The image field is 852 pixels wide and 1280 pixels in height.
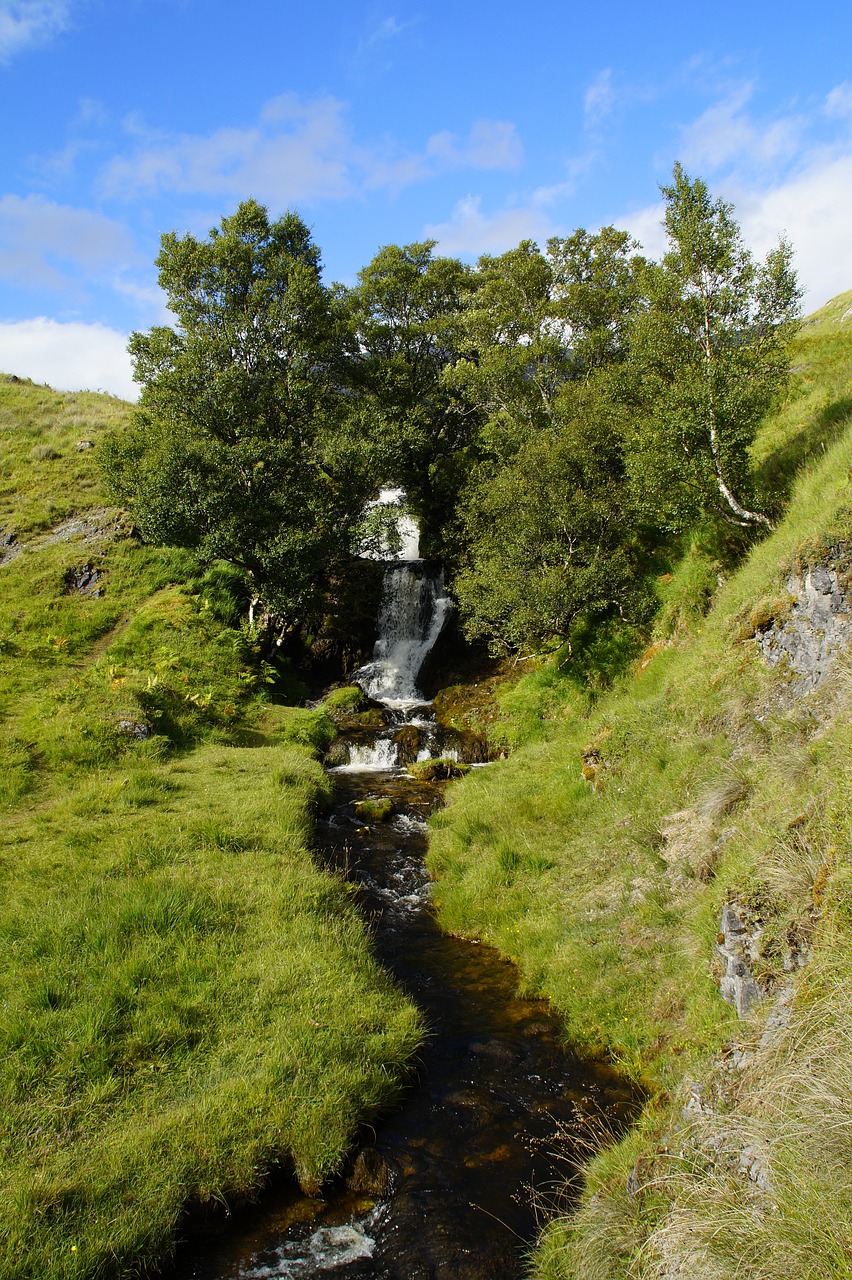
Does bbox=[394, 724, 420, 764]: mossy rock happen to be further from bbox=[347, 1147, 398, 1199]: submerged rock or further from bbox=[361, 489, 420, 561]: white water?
bbox=[347, 1147, 398, 1199]: submerged rock

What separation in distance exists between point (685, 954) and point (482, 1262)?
3.86 meters

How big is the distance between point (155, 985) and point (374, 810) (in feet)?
32.0

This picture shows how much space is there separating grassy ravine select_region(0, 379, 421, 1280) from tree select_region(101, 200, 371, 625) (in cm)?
977

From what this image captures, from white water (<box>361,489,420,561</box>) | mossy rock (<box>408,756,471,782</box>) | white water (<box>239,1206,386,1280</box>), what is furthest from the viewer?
white water (<box>361,489,420,561</box>)

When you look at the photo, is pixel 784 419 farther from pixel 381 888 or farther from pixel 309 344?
pixel 309 344

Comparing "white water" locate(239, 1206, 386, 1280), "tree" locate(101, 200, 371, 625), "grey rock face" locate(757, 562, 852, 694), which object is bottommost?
"white water" locate(239, 1206, 386, 1280)

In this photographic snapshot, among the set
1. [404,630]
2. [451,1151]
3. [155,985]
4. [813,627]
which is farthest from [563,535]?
[451,1151]

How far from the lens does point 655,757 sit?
493 inches

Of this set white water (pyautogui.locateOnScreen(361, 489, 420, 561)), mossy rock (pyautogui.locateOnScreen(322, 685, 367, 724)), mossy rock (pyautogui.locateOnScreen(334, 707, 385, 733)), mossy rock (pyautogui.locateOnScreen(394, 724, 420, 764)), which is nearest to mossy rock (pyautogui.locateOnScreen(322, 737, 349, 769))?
mossy rock (pyautogui.locateOnScreen(334, 707, 385, 733))

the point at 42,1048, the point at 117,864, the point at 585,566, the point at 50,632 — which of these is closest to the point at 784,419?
the point at 585,566

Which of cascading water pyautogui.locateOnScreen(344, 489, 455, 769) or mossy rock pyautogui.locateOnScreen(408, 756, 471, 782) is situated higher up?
cascading water pyautogui.locateOnScreen(344, 489, 455, 769)

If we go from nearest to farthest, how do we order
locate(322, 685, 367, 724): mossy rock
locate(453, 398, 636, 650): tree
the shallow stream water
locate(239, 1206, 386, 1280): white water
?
locate(239, 1206, 386, 1280): white water < the shallow stream water < locate(453, 398, 636, 650): tree < locate(322, 685, 367, 724): mossy rock

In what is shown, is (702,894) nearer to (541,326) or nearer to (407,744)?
(407,744)

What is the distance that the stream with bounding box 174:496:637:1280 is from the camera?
583 cm
